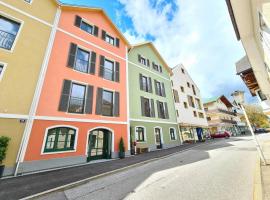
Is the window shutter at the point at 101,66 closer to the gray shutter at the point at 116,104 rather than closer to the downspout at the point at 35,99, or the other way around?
the gray shutter at the point at 116,104

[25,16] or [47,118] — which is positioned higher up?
[25,16]

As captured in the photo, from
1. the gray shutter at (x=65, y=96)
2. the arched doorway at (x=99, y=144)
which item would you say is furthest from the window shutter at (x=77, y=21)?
the arched doorway at (x=99, y=144)

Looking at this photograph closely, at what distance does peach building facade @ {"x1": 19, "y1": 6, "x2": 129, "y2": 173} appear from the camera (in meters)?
8.93

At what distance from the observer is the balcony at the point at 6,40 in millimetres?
8709

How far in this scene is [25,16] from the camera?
9891 millimetres

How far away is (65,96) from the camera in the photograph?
405 inches

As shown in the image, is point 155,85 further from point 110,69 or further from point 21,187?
point 21,187

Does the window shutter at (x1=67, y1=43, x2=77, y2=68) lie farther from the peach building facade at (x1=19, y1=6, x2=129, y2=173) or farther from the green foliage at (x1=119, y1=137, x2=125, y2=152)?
the green foliage at (x1=119, y1=137, x2=125, y2=152)

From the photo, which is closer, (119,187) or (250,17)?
(119,187)

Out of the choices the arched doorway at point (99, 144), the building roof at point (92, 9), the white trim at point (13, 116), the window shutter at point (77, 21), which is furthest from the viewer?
the window shutter at point (77, 21)

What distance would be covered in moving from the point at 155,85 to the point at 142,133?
7825mm

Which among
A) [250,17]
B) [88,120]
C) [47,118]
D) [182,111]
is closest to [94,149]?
[88,120]

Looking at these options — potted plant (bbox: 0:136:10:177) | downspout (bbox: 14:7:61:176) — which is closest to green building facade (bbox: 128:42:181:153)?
downspout (bbox: 14:7:61:176)

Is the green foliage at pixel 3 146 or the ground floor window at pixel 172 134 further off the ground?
the ground floor window at pixel 172 134
